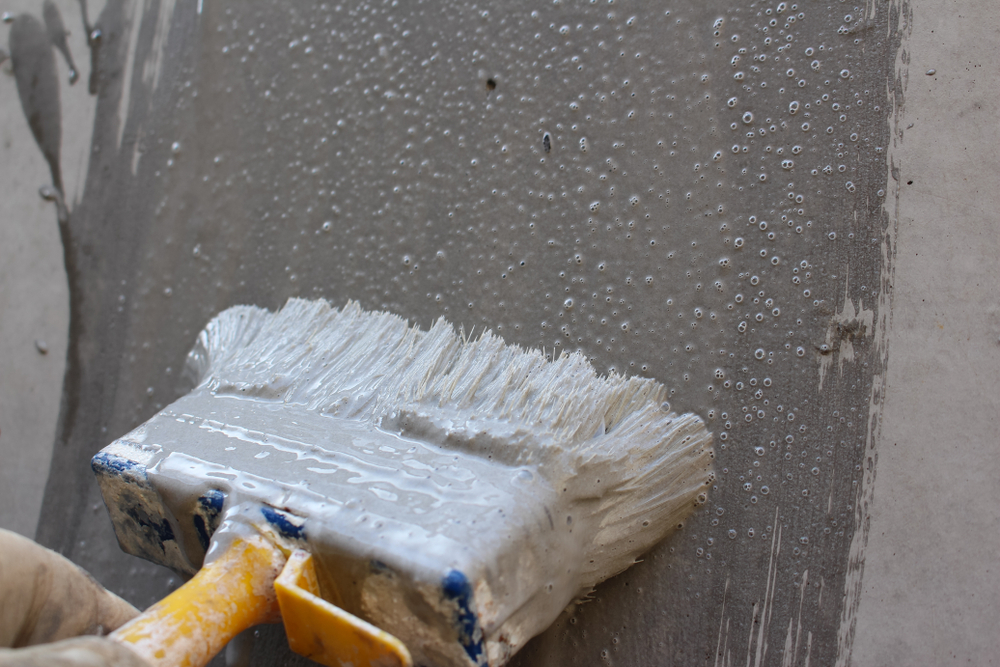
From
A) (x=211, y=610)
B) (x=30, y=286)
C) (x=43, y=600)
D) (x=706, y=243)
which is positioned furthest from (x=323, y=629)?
(x=30, y=286)

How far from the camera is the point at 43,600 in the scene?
0.44 metres

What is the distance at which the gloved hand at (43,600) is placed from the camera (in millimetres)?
423

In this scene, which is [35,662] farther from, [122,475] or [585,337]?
[585,337]

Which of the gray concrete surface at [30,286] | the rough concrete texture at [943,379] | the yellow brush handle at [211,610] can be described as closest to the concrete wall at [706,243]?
the rough concrete texture at [943,379]

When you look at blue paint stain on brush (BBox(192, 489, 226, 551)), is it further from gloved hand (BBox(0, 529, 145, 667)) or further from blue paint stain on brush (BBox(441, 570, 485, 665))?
blue paint stain on brush (BBox(441, 570, 485, 665))

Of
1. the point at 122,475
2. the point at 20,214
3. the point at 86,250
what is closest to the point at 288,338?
the point at 122,475

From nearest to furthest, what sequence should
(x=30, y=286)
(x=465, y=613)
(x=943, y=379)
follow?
(x=465, y=613), (x=943, y=379), (x=30, y=286)

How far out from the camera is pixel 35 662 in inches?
11.8

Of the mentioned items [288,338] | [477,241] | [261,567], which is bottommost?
[261,567]

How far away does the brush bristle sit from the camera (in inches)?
19.9

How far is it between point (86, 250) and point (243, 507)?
1.76 feet

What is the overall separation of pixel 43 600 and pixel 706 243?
544 millimetres

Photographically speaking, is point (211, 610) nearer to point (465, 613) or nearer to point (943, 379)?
point (465, 613)

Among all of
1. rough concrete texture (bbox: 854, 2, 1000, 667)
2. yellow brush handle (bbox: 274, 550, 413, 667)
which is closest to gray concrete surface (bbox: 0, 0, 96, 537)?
yellow brush handle (bbox: 274, 550, 413, 667)
